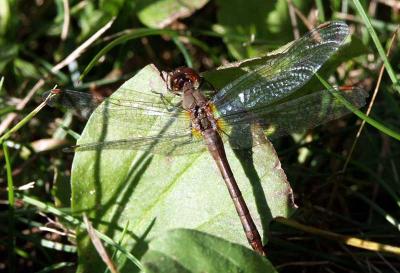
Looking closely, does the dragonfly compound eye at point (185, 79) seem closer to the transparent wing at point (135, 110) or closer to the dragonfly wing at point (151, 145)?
the transparent wing at point (135, 110)

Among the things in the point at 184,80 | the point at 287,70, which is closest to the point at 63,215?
the point at 184,80

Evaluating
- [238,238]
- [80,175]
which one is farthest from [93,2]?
[238,238]

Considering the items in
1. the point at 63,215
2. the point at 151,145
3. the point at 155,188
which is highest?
the point at 151,145

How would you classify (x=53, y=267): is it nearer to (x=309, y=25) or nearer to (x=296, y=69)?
(x=296, y=69)

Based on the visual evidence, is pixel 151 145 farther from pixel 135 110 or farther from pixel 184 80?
pixel 184 80

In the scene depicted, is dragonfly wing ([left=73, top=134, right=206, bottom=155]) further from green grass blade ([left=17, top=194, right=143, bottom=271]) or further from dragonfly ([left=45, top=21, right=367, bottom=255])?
green grass blade ([left=17, top=194, right=143, bottom=271])

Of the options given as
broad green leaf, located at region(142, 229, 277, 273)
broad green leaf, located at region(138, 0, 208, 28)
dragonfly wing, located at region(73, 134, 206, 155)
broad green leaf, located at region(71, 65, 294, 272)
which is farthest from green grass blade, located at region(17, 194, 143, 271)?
broad green leaf, located at region(138, 0, 208, 28)

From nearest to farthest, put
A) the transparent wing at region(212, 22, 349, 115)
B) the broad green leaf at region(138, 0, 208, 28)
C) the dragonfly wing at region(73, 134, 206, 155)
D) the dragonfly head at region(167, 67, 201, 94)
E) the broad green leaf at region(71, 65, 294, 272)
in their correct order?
the broad green leaf at region(71, 65, 294, 272)
the dragonfly wing at region(73, 134, 206, 155)
the transparent wing at region(212, 22, 349, 115)
the dragonfly head at region(167, 67, 201, 94)
the broad green leaf at region(138, 0, 208, 28)
